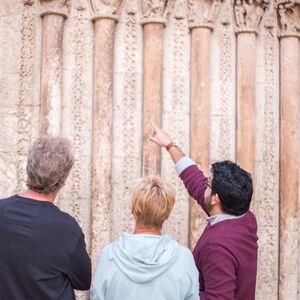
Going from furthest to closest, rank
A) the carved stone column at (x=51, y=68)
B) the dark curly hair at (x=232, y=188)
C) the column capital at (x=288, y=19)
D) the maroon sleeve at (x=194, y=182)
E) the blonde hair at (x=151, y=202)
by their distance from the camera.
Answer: the column capital at (x=288, y=19) < the carved stone column at (x=51, y=68) < the maroon sleeve at (x=194, y=182) < the dark curly hair at (x=232, y=188) < the blonde hair at (x=151, y=202)

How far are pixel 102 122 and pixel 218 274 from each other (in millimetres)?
2323

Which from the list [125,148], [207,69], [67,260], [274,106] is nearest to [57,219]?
[67,260]

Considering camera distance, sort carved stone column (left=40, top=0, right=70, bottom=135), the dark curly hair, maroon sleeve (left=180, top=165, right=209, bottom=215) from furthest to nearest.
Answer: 1. carved stone column (left=40, top=0, right=70, bottom=135)
2. maroon sleeve (left=180, top=165, right=209, bottom=215)
3. the dark curly hair

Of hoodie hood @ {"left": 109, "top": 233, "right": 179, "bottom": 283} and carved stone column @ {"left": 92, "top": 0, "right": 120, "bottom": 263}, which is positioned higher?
carved stone column @ {"left": 92, "top": 0, "right": 120, "bottom": 263}

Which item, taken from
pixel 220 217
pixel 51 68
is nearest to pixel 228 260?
pixel 220 217

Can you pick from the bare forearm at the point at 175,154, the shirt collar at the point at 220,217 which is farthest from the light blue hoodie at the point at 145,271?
the bare forearm at the point at 175,154

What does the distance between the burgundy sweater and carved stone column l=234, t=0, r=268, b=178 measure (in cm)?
209

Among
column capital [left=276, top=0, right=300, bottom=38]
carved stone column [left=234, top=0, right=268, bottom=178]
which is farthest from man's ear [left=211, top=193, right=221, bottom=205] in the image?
column capital [left=276, top=0, right=300, bottom=38]

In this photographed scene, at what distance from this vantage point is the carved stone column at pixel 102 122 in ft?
14.8

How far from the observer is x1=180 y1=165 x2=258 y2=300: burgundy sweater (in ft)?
8.04

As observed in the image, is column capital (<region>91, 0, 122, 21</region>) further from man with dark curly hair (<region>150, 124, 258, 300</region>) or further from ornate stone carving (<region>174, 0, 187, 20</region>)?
man with dark curly hair (<region>150, 124, 258, 300</region>)

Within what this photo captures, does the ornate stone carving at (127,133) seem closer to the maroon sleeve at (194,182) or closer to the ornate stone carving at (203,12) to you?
the ornate stone carving at (203,12)

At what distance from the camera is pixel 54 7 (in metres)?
4.58

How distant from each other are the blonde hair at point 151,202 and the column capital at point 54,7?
2.56 m
